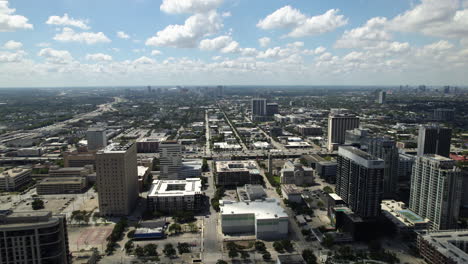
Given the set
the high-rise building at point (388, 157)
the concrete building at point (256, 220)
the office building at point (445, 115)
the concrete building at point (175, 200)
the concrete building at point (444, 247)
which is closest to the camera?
the concrete building at point (444, 247)

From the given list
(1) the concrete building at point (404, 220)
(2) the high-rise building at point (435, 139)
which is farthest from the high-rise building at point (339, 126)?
(1) the concrete building at point (404, 220)

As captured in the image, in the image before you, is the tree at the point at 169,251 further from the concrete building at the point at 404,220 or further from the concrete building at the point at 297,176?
the concrete building at the point at 297,176

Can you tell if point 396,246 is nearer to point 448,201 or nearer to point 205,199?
point 448,201

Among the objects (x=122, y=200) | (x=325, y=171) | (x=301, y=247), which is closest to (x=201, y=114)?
(x=325, y=171)

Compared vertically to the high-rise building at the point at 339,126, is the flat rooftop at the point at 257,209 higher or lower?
lower

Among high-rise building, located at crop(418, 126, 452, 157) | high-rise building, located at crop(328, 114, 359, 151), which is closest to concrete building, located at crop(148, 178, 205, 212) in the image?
high-rise building, located at crop(418, 126, 452, 157)

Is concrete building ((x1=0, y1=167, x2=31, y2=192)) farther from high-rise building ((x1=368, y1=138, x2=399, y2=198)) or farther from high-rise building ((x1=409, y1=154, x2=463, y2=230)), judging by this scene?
high-rise building ((x1=409, y1=154, x2=463, y2=230))
